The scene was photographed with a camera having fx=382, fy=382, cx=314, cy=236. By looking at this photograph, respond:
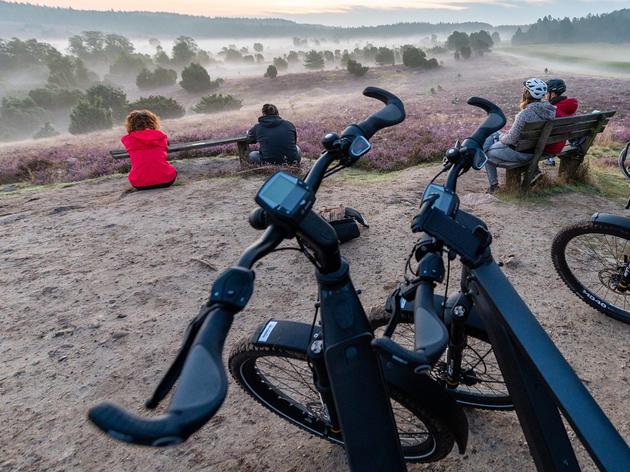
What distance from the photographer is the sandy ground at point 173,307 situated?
2.88m

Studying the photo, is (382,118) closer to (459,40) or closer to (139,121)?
(139,121)

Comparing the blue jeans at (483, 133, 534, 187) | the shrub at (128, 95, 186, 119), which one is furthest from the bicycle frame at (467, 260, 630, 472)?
the shrub at (128, 95, 186, 119)

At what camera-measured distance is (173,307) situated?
14.9 ft

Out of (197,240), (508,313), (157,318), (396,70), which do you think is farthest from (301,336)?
(396,70)

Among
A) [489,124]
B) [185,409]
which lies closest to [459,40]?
[489,124]

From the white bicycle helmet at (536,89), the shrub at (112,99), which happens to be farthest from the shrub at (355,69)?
the white bicycle helmet at (536,89)

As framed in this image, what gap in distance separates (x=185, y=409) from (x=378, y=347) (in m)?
0.59

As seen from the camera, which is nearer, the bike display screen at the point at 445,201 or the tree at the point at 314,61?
the bike display screen at the point at 445,201

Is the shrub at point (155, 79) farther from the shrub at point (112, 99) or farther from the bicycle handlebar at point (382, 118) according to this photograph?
the bicycle handlebar at point (382, 118)

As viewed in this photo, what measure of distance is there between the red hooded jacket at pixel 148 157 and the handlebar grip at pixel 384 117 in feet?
22.9

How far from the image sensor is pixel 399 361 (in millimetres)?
1139

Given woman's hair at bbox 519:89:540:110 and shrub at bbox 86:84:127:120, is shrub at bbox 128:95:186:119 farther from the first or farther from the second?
woman's hair at bbox 519:89:540:110

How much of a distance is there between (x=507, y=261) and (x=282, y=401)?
3712mm

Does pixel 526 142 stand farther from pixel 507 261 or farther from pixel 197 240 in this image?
pixel 197 240
